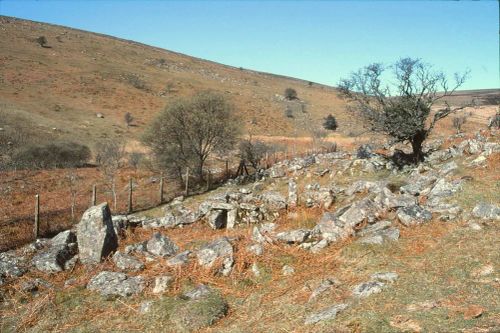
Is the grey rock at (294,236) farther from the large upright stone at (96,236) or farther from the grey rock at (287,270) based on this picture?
the large upright stone at (96,236)

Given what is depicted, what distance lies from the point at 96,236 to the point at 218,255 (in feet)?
12.2

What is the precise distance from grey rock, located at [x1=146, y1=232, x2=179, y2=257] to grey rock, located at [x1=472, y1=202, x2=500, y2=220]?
7.94 m

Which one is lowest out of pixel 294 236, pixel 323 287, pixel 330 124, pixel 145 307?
pixel 145 307

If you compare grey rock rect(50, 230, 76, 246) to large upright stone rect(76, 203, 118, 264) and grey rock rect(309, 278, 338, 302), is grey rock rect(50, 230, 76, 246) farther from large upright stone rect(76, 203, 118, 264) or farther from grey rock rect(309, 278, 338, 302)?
grey rock rect(309, 278, 338, 302)

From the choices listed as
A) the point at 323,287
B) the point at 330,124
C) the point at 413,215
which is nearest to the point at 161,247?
the point at 323,287

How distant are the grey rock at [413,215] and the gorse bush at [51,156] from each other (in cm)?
3096

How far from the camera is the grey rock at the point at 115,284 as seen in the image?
9.44 metres

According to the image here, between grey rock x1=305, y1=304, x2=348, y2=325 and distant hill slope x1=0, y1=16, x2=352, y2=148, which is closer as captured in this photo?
grey rock x1=305, y1=304, x2=348, y2=325

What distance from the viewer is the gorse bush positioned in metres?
34.9

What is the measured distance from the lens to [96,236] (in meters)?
11.6

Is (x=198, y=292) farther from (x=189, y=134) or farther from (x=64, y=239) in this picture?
(x=189, y=134)

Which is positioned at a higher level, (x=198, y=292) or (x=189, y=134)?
(x=189, y=134)

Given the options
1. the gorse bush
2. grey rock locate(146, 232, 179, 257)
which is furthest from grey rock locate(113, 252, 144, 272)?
the gorse bush

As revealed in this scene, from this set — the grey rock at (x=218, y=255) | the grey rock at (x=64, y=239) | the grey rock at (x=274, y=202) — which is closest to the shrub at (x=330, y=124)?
the grey rock at (x=274, y=202)
